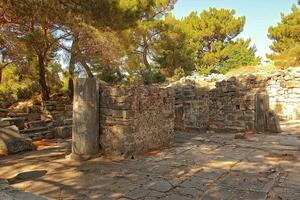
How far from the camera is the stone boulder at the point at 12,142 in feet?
23.7

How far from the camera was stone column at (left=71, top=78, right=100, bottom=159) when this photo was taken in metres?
6.68

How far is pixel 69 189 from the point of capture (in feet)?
15.3

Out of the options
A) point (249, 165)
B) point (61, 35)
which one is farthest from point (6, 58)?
point (249, 165)

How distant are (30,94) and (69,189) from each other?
12189mm

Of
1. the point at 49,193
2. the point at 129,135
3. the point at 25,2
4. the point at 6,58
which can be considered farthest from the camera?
the point at 6,58

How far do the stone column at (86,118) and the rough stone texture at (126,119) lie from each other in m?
0.19

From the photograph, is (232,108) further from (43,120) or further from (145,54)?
(145,54)

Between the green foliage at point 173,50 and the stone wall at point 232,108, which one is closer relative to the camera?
the stone wall at point 232,108

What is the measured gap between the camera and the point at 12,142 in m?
7.33

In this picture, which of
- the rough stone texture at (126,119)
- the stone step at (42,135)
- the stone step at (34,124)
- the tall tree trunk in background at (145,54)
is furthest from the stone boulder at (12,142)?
the tall tree trunk in background at (145,54)

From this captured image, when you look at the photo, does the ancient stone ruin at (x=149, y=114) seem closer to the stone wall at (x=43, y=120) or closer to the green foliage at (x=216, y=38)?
the stone wall at (x=43, y=120)

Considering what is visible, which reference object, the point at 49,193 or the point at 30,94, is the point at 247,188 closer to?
the point at 49,193

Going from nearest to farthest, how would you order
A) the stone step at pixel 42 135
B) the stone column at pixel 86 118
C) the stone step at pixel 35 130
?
the stone column at pixel 86 118
the stone step at pixel 42 135
the stone step at pixel 35 130

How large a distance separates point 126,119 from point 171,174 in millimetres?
1797
